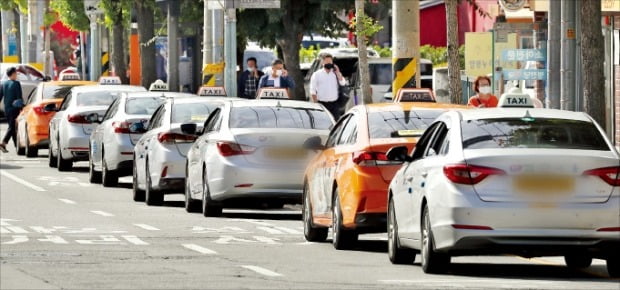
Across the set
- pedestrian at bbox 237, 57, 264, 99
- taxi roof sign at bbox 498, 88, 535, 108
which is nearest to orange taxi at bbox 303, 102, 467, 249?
taxi roof sign at bbox 498, 88, 535, 108

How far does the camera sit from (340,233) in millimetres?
17906

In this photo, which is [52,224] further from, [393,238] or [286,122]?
[393,238]

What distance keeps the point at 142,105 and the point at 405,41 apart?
4340mm

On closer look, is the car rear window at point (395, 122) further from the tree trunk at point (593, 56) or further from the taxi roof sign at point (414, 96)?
the taxi roof sign at point (414, 96)

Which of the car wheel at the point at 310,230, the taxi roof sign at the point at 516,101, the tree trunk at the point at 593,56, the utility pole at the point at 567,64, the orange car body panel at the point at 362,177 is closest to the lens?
the orange car body panel at the point at 362,177

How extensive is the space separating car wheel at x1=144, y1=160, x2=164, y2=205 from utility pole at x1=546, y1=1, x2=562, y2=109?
5448mm

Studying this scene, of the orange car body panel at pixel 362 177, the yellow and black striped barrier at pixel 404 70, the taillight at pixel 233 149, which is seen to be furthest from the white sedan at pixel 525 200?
the yellow and black striped barrier at pixel 404 70

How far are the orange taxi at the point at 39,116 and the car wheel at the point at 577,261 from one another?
872 inches

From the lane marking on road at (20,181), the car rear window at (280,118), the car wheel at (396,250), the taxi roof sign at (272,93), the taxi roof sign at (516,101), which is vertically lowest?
the lane marking on road at (20,181)

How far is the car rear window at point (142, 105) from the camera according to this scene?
96.4 feet

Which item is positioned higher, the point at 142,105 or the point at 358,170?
the point at 142,105

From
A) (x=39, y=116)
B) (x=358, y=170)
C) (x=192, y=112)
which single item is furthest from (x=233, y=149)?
(x=39, y=116)

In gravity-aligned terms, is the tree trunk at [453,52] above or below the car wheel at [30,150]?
above

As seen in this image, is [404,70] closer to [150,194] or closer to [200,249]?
[150,194]
